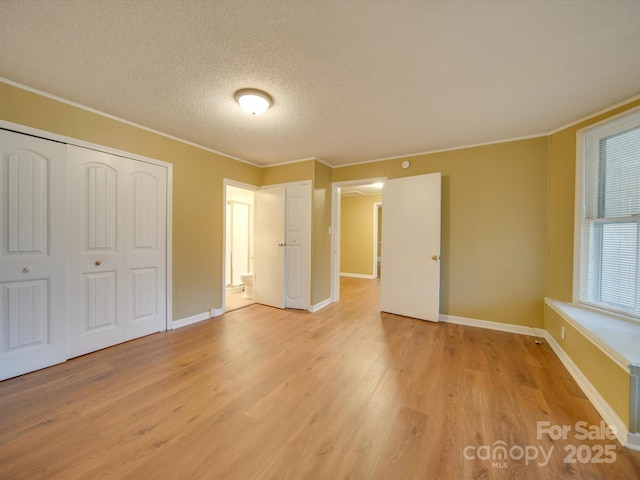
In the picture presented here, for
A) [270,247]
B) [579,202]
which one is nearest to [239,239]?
[270,247]

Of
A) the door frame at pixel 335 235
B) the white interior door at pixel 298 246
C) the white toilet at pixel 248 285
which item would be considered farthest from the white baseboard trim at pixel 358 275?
the white interior door at pixel 298 246

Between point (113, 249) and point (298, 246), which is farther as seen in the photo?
point (298, 246)

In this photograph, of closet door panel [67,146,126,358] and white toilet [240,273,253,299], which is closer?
closet door panel [67,146,126,358]

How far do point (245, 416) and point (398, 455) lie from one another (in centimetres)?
96

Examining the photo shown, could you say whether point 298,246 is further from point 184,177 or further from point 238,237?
point 238,237

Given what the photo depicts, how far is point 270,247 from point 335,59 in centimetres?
297

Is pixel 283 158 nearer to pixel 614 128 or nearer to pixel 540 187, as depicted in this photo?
pixel 540 187

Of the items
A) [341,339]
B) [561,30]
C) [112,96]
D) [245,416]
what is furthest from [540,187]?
[112,96]

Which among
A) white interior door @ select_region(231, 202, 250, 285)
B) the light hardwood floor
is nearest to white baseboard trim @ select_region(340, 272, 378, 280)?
white interior door @ select_region(231, 202, 250, 285)

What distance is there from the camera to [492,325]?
3188mm

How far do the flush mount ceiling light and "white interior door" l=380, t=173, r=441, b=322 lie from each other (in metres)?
2.23

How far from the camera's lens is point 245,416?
1.62 m

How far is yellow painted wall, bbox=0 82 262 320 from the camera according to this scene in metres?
2.19

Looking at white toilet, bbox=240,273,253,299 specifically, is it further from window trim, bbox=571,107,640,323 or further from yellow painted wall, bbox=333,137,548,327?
window trim, bbox=571,107,640,323
